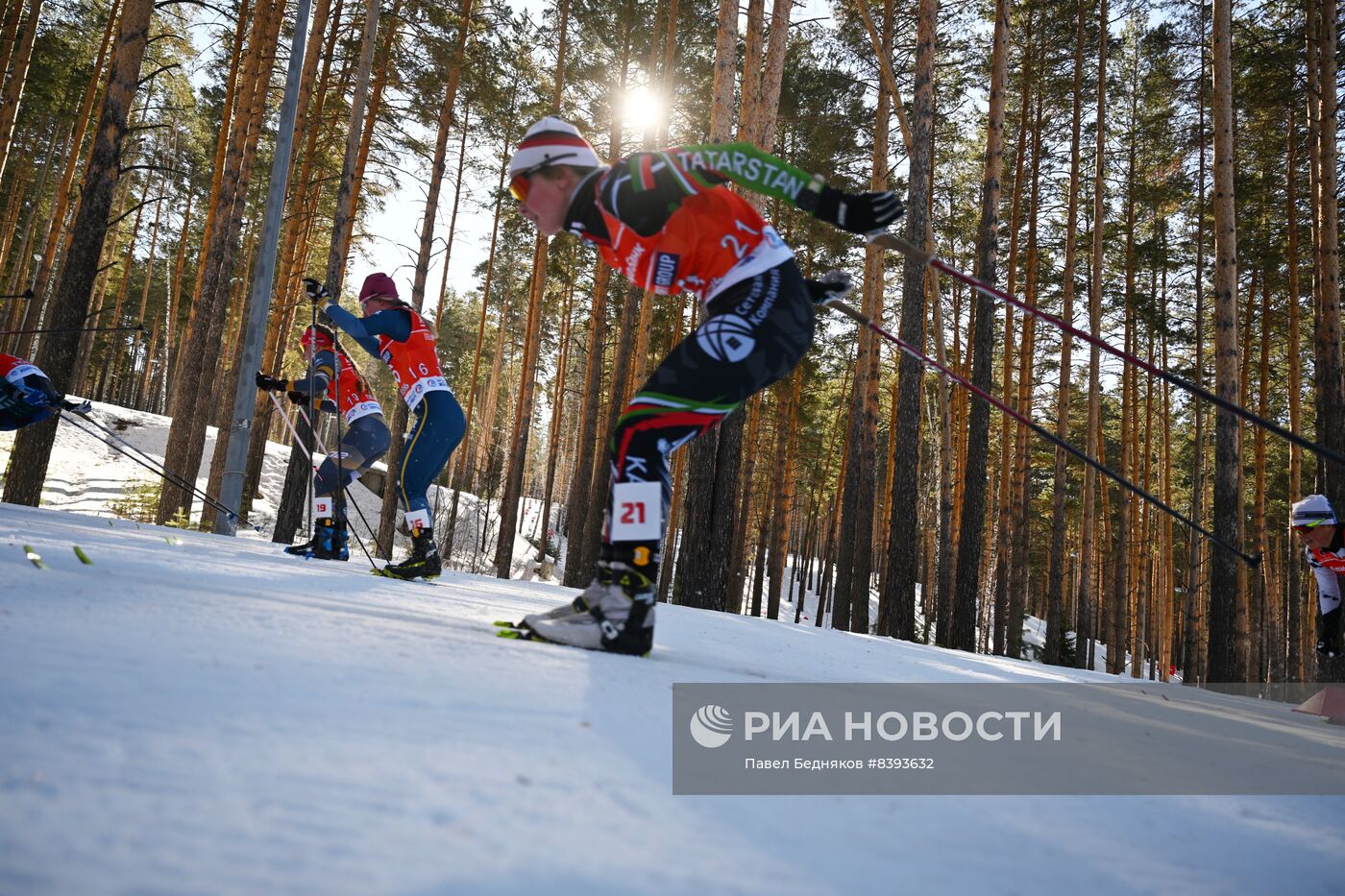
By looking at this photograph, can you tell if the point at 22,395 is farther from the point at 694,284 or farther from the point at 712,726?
the point at 712,726

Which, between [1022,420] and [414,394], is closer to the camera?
[1022,420]

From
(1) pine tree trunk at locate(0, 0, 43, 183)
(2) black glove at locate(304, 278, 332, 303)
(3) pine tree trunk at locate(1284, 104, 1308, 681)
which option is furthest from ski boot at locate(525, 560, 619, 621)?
(3) pine tree trunk at locate(1284, 104, 1308, 681)

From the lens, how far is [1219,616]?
9.05m

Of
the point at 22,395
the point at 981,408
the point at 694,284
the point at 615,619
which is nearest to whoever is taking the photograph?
the point at 615,619

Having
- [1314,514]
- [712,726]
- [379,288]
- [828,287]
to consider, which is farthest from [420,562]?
[1314,514]

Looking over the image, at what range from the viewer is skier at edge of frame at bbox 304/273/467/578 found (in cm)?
476

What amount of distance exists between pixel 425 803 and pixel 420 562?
4.03 metres

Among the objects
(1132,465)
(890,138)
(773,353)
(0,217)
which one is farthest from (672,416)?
(0,217)

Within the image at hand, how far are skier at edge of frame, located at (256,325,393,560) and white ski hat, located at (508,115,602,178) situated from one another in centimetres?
340

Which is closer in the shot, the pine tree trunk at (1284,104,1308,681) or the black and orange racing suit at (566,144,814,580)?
the black and orange racing suit at (566,144,814,580)

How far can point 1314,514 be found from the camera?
211 inches

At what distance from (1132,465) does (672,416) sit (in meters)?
22.6

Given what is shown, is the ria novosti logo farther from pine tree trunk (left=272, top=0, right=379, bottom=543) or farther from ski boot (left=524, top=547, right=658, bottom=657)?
pine tree trunk (left=272, top=0, right=379, bottom=543)

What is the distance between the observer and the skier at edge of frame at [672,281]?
2.42 m
